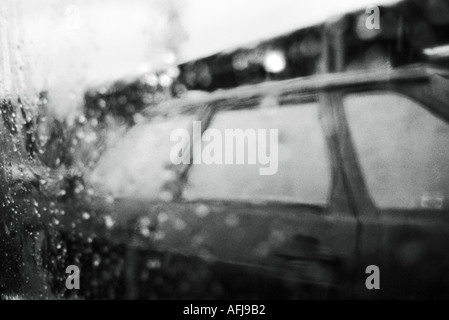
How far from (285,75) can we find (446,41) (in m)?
1.13

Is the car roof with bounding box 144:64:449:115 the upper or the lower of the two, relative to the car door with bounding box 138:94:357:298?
upper

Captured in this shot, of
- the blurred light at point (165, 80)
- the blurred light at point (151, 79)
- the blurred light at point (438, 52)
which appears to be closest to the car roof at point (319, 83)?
the blurred light at point (438, 52)

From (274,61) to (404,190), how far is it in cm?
217

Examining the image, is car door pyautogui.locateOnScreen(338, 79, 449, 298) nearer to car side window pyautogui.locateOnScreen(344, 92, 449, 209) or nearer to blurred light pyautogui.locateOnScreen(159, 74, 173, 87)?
car side window pyautogui.locateOnScreen(344, 92, 449, 209)

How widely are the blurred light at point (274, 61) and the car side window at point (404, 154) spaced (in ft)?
5.61

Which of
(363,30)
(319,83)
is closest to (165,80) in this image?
(363,30)

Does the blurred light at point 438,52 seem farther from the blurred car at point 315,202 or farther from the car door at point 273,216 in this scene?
the car door at point 273,216

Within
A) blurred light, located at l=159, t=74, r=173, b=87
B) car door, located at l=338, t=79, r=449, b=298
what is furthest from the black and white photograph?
blurred light, located at l=159, t=74, r=173, b=87

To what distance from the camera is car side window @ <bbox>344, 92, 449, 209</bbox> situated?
1.39 m

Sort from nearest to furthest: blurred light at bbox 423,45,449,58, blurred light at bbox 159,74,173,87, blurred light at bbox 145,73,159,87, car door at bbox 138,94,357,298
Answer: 1. car door at bbox 138,94,357,298
2. blurred light at bbox 423,45,449,58
3. blurred light at bbox 159,74,173,87
4. blurred light at bbox 145,73,159,87

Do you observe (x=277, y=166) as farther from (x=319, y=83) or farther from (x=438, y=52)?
(x=438, y=52)

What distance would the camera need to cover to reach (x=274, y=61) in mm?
3377

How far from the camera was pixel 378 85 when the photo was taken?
5.02 feet
